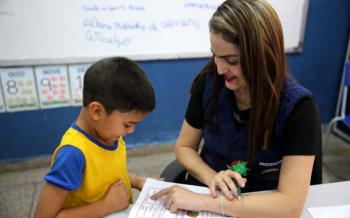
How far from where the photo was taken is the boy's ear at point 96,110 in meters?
0.82

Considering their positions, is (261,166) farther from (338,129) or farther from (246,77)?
(338,129)

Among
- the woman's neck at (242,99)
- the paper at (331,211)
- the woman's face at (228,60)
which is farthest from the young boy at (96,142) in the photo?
the paper at (331,211)

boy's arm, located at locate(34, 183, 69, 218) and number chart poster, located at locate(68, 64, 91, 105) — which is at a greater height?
boy's arm, located at locate(34, 183, 69, 218)

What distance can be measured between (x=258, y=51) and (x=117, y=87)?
395 mm

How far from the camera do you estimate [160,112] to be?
2.41 metres

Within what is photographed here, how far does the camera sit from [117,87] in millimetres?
815

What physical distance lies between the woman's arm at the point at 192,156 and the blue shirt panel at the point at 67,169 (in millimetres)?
419

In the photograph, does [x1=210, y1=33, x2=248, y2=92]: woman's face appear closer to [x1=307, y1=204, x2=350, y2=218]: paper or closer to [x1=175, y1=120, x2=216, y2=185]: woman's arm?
[x1=175, y1=120, x2=216, y2=185]: woman's arm

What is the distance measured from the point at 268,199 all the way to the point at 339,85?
2240 mm

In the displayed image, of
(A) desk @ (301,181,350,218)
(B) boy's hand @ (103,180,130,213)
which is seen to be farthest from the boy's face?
(A) desk @ (301,181,350,218)

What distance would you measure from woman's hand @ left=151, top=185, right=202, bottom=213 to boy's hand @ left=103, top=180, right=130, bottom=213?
0.27 feet

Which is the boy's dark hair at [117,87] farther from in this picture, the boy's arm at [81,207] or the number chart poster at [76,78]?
the number chart poster at [76,78]

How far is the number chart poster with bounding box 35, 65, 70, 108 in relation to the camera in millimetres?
2023

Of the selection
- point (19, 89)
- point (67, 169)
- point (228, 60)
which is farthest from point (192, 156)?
point (19, 89)
